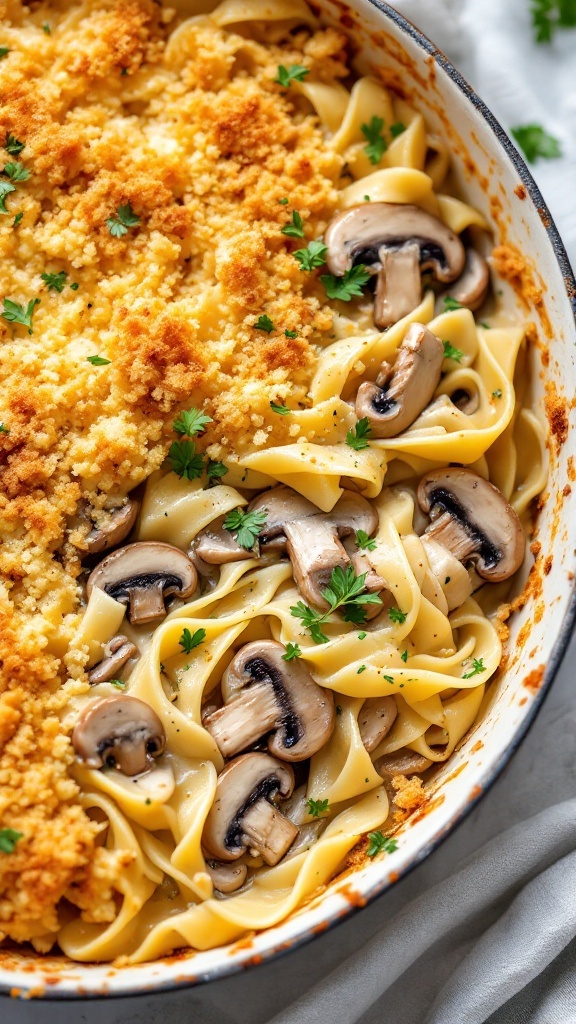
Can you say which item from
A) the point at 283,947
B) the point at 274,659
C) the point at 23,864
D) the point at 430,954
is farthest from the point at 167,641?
the point at 430,954

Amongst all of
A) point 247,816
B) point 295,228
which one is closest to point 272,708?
point 247,816

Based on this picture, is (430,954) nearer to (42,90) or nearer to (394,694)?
(394,694)

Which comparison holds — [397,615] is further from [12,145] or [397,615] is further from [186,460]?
[12,145]

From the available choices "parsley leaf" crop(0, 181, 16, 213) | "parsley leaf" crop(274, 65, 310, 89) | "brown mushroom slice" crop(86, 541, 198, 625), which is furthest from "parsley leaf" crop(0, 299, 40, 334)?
"parsley leaf" crop(274, 65, 310, 89)

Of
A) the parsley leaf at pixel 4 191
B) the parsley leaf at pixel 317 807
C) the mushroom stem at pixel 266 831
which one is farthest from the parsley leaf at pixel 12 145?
the parsley leaf at pixel 317 807

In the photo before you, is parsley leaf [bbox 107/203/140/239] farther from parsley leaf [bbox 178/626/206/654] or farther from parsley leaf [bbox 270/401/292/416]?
parsley leaf [bbox 178/626/206/654]
